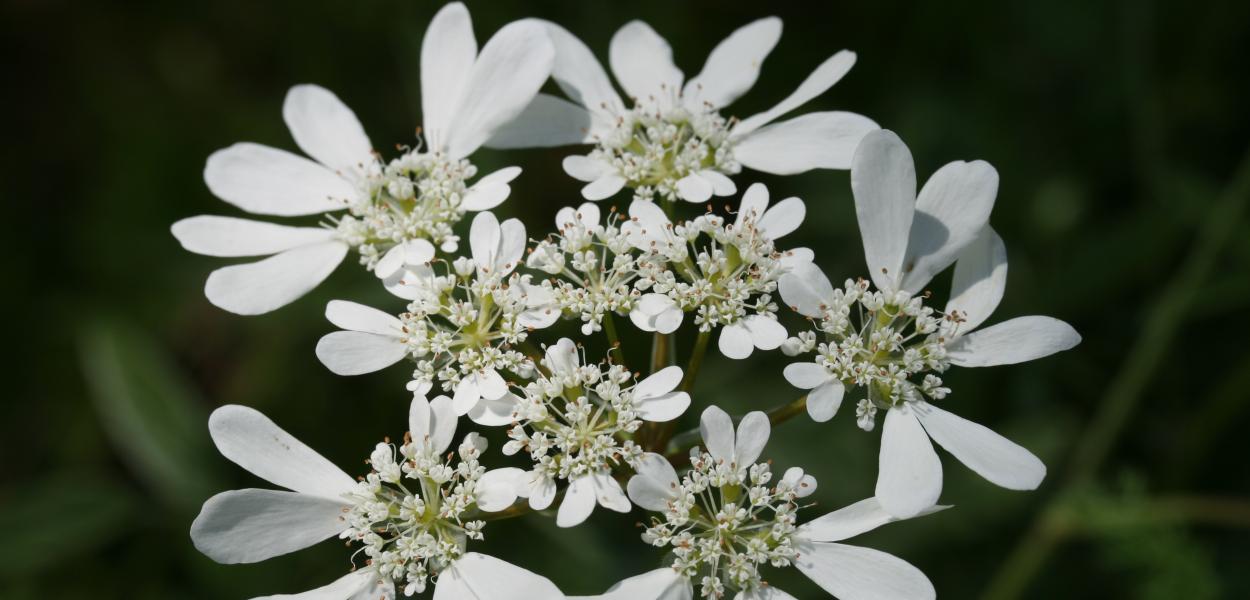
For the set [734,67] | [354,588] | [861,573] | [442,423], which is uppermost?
[734,67]

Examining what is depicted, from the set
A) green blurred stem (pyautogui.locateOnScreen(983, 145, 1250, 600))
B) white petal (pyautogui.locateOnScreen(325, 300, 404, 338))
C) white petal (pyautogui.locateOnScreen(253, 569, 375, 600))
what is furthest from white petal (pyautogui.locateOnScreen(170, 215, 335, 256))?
green blurred stem (pyautogui.locateOnScreen(983, 145, 1250, 600))

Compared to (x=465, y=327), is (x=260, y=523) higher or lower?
lower

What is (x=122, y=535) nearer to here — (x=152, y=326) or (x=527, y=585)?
(x=152, y=326)

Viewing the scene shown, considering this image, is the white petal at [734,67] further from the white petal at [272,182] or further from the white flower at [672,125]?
the white petal at [272,182]

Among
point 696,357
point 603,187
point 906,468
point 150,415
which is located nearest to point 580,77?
point 603,187

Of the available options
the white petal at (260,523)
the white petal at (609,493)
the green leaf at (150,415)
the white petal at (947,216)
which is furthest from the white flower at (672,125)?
the green leaf at (150,415)

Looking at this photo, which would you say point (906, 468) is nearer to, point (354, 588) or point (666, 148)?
point (666, 148)
